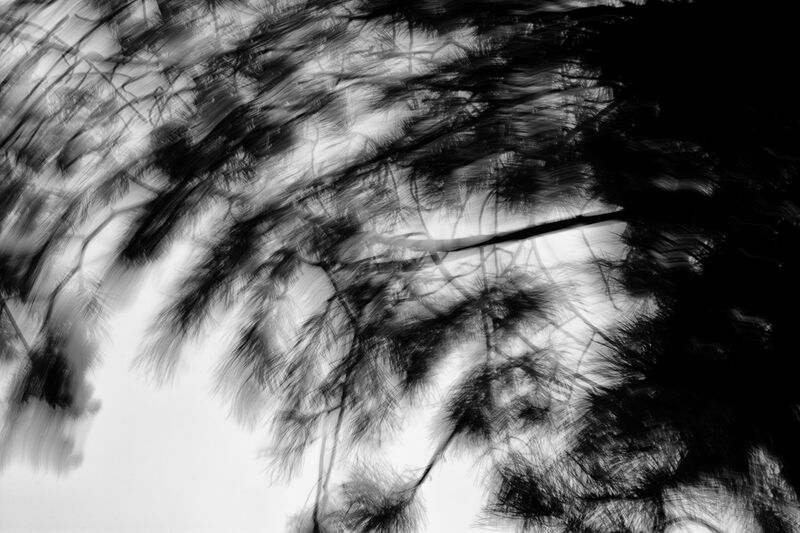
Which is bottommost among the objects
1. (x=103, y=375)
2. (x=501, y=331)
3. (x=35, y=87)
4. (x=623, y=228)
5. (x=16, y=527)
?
(x=16, y=527)

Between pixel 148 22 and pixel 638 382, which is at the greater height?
pixel 148 22

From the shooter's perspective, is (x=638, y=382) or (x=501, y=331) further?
(x=501, y=331)

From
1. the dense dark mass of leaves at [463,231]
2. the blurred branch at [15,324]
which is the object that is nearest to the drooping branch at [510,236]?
the dense dark mass of leaves at [463,231]

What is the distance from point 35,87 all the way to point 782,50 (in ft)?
3.23

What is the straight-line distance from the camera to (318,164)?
29.5 inches

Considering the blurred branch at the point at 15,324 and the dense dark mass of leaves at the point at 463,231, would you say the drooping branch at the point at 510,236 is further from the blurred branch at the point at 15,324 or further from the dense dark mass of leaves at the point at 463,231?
the blurred branch at the point at 15,324

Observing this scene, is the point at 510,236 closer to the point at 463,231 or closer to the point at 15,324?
the point at 463,231

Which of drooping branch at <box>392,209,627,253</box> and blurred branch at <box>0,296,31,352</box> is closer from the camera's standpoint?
drooping branch at <box>392,209,627,253</box>

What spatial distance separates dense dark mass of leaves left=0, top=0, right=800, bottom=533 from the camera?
59 centimetres

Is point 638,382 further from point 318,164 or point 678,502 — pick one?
point 318,164

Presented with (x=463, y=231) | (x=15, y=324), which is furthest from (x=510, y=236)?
Result: (x=15, y=324)

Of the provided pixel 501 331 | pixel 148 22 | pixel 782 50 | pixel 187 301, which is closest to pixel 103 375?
pixel 187 301

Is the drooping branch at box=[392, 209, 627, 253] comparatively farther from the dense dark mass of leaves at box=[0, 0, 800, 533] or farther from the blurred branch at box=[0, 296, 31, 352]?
the blurred branch at box=[0, 296, 31, 352]

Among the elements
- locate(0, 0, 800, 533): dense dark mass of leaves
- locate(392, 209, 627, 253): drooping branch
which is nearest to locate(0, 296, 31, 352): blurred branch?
locate(0, 0, 800, 533): dense dark mass of leaves
